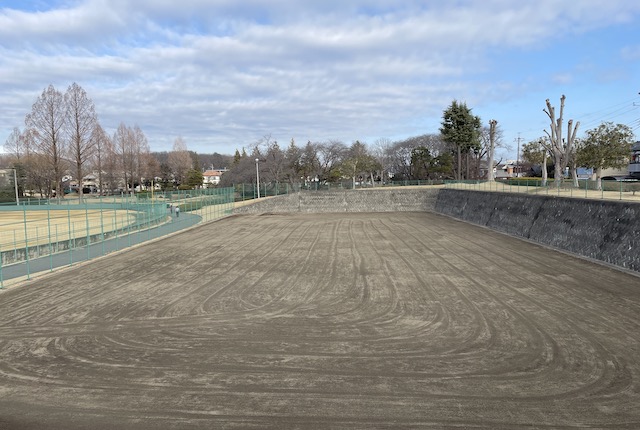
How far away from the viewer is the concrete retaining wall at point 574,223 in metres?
15.2

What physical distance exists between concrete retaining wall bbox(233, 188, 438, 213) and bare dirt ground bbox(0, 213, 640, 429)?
33.1 meters

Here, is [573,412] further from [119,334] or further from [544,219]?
[544,219]

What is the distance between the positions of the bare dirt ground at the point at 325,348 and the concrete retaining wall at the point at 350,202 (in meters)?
33.1

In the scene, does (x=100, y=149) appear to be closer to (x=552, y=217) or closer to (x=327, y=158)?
(x=327, y=158)

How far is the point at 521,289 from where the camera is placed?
1223cm

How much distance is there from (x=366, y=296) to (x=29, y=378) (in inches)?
309

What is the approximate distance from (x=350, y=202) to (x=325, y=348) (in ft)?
143

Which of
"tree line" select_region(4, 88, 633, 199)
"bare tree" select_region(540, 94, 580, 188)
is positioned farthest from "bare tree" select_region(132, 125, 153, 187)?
"bare tree" select_region(540, 94, 580, 188)

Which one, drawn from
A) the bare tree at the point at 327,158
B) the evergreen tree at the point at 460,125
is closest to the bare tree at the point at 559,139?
the evergreen tree at the point at 460,125

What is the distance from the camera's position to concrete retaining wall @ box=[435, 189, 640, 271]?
49.9 ft

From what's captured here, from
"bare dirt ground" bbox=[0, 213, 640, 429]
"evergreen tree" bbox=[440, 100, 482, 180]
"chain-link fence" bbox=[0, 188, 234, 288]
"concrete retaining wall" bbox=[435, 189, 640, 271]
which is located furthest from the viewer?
"evergreen tree" bbox=[440, 100, 482, 180]

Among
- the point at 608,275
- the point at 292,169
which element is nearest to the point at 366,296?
the point at 608,275

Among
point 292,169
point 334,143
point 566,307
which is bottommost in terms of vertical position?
point 566,307

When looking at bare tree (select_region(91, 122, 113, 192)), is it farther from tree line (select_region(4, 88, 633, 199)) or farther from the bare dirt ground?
the bare dirt ground
